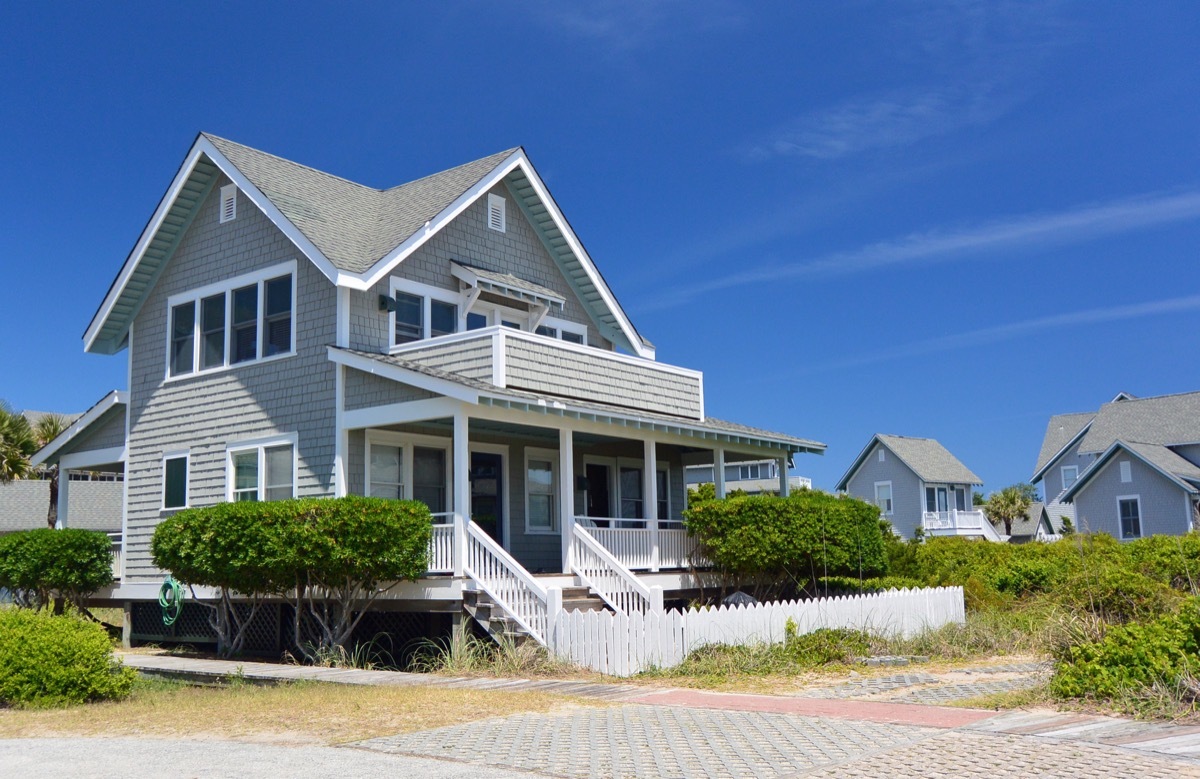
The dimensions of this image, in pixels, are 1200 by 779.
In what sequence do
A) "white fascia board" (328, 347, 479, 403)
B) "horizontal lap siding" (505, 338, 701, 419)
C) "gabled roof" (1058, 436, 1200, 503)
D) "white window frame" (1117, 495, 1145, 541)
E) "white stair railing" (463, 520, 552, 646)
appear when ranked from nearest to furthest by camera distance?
"white stair railing" (463, 520, 552, 646)
"white fascia board" (328, 347, 479, 403)
"horizontal lap siding" (505, 338, 701, 419)
"gabled roof" (1058, 436, 1200, 503)
"white window frame" (1117, 495, 1145, 541)

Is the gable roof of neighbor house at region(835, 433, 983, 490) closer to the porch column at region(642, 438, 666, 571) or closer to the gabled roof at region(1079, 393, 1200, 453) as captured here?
the gabled roof at region(1079, 393, 1200, 453)

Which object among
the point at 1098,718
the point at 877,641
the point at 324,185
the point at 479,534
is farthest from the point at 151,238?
the point at 1098,718

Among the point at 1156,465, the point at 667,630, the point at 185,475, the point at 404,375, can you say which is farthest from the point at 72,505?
the point at 1156,465

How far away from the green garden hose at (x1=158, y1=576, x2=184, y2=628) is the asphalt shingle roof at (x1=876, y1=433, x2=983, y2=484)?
47295 millimetres

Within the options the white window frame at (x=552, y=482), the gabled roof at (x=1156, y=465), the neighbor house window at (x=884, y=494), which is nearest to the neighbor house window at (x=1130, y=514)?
the gabled roof at (x=1156, y=465)

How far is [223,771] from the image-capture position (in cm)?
877

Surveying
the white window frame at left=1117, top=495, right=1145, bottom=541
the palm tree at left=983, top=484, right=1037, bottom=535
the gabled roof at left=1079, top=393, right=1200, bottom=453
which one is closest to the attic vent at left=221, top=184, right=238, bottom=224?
the white window frame at left=1117, top=495, right=1145, bottom=541

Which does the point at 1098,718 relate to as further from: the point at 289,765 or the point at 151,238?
the point at 151,238

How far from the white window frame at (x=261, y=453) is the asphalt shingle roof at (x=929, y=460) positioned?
4697 cm

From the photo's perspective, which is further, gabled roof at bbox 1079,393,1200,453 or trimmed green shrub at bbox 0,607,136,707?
gabled roof at bbox 1079,393,1200,453

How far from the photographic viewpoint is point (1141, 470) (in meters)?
50.2

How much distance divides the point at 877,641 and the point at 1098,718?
6.43m

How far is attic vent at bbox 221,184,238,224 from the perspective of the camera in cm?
2248

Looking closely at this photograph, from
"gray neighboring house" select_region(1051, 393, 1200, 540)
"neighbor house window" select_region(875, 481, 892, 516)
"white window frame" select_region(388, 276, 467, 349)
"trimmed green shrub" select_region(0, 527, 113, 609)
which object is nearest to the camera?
"white window frame" select_region(388, 276, 467, 349)
